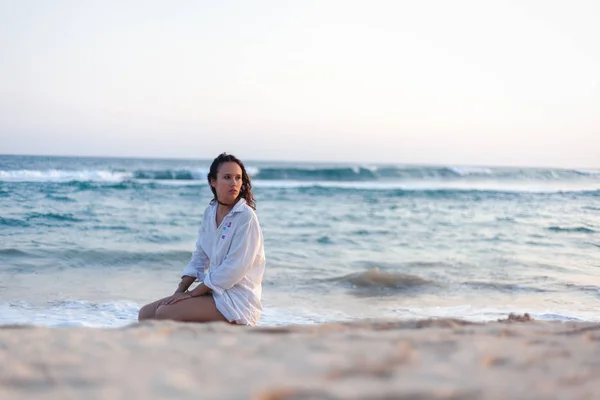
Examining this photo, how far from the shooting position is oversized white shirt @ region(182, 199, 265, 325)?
13.8 feet

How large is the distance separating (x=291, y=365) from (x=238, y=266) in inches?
81.7

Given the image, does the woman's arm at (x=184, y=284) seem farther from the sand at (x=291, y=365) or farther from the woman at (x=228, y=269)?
the sand at (x=291, y=365)

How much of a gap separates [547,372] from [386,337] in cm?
71

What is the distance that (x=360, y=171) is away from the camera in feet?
126

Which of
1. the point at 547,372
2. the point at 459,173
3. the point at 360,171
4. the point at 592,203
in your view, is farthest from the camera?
the point at 459,173

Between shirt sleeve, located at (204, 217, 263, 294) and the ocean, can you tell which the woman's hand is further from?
the ocean

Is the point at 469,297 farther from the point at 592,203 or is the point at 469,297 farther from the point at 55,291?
the point at 592,203

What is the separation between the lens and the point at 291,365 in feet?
7.07

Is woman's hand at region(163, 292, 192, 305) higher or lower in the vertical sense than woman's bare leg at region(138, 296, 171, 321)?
higher

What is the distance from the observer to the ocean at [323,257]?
652cm

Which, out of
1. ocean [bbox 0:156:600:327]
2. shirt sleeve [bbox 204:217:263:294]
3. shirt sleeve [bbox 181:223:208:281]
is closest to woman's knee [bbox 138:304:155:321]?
shirt sleeve [bbox 181:223:208:281]

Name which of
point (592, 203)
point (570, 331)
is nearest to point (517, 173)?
point (592, 203)

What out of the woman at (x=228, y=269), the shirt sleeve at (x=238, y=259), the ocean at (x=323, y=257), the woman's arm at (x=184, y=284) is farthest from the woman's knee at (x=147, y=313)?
the ocean at (x=323, y=257)

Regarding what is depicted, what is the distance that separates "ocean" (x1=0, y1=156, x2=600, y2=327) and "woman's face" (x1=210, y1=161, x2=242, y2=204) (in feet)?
6.10
